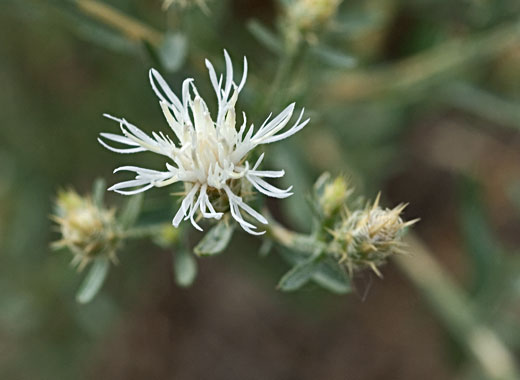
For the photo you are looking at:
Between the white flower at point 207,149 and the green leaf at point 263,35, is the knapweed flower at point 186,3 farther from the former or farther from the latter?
the white flower at point 207,149

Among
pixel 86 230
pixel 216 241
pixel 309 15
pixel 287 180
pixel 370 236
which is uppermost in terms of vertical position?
pixel 309 15

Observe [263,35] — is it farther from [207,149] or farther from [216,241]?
[216,241]

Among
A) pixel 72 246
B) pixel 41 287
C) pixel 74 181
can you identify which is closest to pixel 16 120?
pixel 74 181

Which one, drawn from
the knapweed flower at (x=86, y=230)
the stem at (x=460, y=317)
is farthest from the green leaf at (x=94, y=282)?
the stem at (x=460, y=317)

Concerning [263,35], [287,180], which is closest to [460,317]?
[287,180]

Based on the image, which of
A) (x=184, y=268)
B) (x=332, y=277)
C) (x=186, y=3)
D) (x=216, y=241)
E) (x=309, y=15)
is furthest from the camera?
(x=309, y=15)

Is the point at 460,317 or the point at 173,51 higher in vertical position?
the point at 173,51

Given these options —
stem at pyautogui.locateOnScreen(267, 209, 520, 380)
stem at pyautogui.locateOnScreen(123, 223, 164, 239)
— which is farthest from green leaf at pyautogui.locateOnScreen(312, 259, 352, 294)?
stem at pyautogui.locateOnScreen(267, 209, 520, 380)
